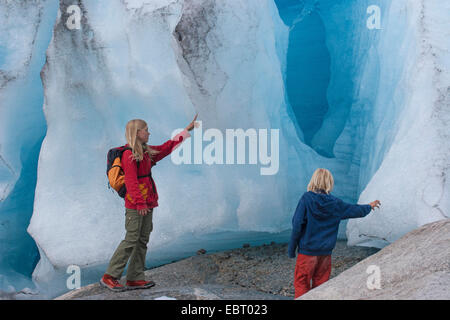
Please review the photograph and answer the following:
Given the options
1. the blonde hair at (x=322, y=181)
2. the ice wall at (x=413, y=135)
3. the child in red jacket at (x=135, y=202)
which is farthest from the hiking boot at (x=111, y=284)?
the ice wall at (x=413, y=135)

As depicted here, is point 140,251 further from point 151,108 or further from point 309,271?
point 151,108

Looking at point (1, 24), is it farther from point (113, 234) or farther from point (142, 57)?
point (113, 234)

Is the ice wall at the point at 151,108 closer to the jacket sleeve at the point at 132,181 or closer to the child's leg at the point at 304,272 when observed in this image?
the jacket sleeve at the point at 132,181

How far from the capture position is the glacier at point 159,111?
319cm

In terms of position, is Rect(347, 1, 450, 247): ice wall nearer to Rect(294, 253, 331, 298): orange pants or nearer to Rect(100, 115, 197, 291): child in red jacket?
Rect(294, 253, 331, 298): orange pants

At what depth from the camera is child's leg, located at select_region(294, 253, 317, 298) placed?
7.32ft

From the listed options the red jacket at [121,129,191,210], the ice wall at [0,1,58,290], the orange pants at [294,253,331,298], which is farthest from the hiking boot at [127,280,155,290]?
the ice wall at [0,1,58,290]

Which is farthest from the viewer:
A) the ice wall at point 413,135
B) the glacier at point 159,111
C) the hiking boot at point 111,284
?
the glacier at point 159,111

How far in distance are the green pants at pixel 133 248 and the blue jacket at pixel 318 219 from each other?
0.78 m

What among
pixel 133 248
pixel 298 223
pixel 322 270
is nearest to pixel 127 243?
pixel 133 248

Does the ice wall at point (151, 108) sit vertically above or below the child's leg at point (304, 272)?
above

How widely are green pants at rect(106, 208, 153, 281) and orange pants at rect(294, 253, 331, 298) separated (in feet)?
2.69

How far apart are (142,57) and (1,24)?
1.08 meters

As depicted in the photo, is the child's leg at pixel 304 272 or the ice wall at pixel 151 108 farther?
the ice wall at pixel 151 108
